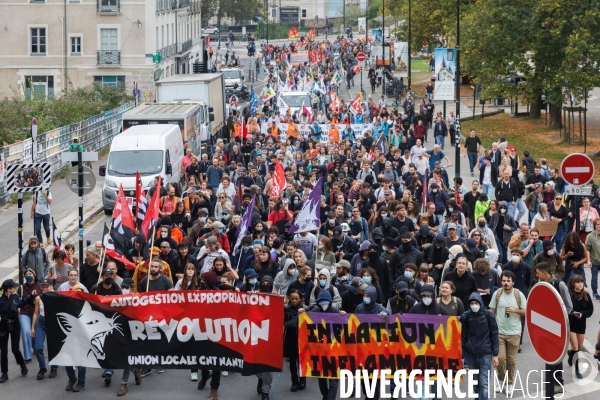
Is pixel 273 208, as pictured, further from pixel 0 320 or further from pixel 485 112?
pixel 485 112

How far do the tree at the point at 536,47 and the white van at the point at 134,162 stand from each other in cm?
1616

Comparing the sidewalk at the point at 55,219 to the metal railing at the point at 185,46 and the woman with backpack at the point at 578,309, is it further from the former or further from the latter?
the metal railing at the point at 185,46

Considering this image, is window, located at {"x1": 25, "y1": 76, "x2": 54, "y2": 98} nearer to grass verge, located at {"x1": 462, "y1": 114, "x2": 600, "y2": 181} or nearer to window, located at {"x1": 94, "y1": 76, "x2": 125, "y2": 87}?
window, located at {"x1": 94, "y1": 76, "x2": 125, "y2": 87}

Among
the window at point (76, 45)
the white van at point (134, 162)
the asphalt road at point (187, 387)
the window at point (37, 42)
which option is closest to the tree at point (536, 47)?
the white van at point (134, 162)

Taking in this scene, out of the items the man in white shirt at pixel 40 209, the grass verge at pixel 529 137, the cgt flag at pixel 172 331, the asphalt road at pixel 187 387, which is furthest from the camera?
the grass verge at pixel 529 137

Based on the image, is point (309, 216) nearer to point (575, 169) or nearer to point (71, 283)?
point (575, 169)

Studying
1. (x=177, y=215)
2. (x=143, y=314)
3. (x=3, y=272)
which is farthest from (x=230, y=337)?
(x=3, y=272)

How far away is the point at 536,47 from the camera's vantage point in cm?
4138

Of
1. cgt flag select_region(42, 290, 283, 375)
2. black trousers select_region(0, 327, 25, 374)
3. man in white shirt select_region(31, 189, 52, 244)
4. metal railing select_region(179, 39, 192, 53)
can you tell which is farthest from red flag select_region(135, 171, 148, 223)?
metal railing select_region(179, 39, 192, 53)

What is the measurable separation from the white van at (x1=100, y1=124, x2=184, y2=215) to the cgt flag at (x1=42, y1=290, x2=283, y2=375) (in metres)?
14.2

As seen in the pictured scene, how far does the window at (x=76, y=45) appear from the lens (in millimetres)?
61156

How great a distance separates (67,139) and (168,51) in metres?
31.2

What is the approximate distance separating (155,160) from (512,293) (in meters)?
16.3

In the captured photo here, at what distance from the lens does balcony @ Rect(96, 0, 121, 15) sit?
60.5 meters
